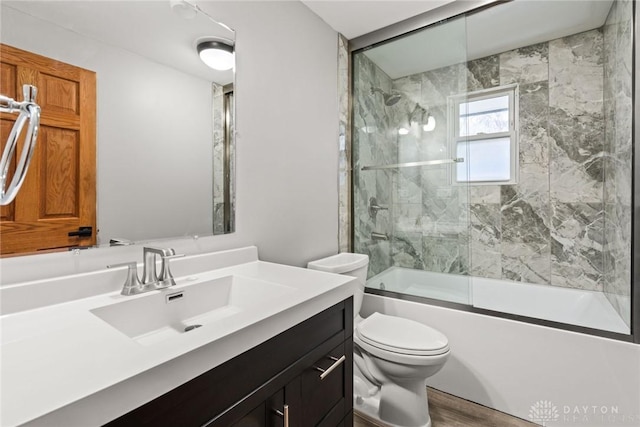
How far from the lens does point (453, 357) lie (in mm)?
1884

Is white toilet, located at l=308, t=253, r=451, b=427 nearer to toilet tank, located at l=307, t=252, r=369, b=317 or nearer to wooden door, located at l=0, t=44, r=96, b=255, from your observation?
toilet tank, located at l=307, t=252, r=369, b=317

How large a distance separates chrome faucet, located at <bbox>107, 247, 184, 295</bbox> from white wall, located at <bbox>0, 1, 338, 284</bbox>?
0.37ft

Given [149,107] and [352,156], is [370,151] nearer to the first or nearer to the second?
[352,156]

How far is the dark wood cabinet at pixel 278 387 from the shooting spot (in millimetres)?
607

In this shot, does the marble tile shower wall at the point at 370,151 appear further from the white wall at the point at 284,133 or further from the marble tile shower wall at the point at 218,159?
the marble tile shower wall at the point at 218,159

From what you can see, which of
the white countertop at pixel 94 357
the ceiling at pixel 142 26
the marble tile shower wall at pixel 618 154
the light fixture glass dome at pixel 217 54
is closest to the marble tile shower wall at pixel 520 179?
the marble tile shower wall at pixel 618 154

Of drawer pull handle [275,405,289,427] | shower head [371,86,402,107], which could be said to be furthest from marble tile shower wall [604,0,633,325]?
drawer pull handle [275,405,289,427]

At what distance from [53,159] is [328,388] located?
1.10 m

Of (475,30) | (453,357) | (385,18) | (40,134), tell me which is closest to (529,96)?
(475,30)

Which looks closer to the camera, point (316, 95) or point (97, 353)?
point (97, 353)

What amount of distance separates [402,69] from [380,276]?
61.2 inches

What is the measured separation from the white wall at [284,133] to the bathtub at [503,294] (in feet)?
1.82

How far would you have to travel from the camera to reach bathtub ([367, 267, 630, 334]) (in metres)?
1.95

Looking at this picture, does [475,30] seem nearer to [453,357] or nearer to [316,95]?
[316,95]
